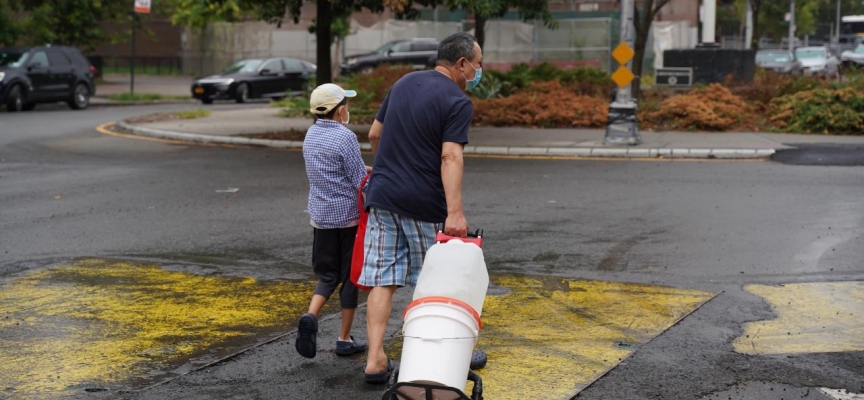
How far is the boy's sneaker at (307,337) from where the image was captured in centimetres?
562

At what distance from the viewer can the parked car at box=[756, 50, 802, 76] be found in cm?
3953

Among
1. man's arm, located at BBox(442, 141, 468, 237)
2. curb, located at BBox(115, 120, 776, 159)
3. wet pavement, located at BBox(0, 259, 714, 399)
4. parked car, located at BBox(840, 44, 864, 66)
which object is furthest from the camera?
parked car, located at BBox(840, 44, 864, 66)

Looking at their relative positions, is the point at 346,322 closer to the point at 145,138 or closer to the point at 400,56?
the point at 145,138

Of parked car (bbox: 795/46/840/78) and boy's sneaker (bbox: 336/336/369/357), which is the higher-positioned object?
parked car (bbox: 795/46/840/78)

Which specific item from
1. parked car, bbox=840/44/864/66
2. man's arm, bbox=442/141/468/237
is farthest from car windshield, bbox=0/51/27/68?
parked car, bbox=840/44/864/66

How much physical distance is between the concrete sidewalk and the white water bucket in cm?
1277

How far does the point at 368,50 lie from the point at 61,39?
43.0 ft

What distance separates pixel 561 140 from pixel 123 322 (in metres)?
12.5

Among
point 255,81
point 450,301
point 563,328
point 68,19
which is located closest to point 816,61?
point 255,81

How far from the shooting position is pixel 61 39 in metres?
39.0

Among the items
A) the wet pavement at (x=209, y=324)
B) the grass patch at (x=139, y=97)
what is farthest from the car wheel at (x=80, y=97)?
the wet pavement at (x=209, y=324)

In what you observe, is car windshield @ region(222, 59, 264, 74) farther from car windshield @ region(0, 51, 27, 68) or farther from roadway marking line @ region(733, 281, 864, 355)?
roadway marking line @ region(733, 281, 864, 355)

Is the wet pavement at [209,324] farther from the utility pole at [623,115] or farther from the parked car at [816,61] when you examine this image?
the parked car at [816,61]

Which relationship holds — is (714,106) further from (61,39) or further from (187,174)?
(61,39)
